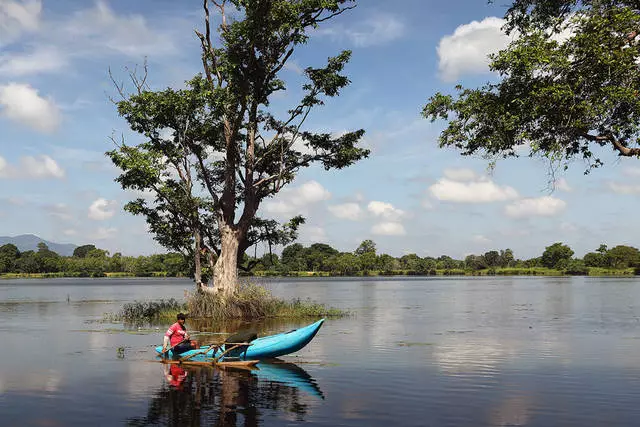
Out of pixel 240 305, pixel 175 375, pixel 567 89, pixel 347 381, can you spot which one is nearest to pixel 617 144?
pixel 567 89

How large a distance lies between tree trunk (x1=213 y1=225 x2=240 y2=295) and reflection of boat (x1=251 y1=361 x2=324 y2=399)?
15.3 meters

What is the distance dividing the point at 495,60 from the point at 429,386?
33.1 ft

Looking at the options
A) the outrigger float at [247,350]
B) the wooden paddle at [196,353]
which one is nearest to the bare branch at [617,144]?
the outrigger float at [247,350]

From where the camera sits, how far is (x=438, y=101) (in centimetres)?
2050

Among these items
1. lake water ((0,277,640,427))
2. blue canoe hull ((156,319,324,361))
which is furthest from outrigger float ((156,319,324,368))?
lake water ((0,277,640,427))

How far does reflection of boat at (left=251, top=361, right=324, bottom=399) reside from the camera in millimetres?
18189

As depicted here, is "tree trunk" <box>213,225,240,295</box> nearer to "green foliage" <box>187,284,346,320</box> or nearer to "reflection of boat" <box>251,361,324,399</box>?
"green foliage" <box>187,284,346,320</box>

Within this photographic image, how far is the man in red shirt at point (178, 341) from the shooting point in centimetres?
2241

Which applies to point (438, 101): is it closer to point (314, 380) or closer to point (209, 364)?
point (314, 380)

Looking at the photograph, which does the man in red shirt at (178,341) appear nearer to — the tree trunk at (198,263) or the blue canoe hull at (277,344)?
the blue canoe hull at (277,344)

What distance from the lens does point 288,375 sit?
796 inches

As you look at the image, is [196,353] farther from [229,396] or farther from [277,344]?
[229,396]

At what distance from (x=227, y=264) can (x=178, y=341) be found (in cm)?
1556

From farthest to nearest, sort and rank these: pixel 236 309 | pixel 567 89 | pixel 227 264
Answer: pixel 227 264 < pixel 236 309 < pixel 567 89
